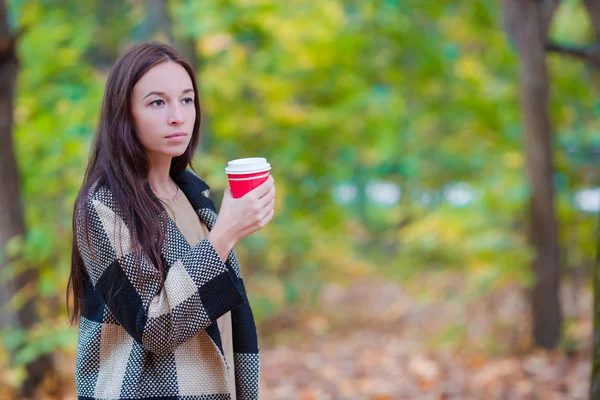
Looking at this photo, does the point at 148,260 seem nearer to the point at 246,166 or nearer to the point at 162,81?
the point at 246,166

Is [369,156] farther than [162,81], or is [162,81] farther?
[369,156]

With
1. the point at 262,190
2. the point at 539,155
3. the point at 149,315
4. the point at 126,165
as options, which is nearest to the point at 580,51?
the point at 539,155

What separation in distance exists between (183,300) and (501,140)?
5472 millimetres

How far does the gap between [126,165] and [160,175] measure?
0.54 feet

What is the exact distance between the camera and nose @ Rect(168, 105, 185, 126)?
63.9 inches

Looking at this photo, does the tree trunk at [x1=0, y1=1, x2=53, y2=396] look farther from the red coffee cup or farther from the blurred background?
the red coffee cup

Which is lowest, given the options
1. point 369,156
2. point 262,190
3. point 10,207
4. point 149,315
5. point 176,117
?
point 369,156

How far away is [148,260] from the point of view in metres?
1.52

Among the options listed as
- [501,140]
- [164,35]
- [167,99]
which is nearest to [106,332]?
[167,99]

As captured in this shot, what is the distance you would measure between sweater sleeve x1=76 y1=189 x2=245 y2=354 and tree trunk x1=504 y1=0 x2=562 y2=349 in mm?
4290

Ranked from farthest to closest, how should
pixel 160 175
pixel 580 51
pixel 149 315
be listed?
pixel 580 51 < pixel 160 175 < pixel 149 315

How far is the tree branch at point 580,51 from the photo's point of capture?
4266mm

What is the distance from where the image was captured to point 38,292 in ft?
15.6

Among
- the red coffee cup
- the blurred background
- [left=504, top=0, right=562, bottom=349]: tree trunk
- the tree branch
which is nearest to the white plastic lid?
the red coffee cup
